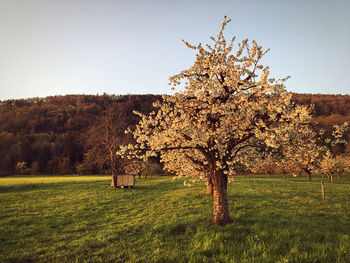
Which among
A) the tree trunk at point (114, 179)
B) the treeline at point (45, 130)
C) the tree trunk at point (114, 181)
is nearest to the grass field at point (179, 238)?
Result: the tree trunk at point (114, 179)

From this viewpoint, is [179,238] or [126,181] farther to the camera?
[126,181]

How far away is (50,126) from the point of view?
141875mm

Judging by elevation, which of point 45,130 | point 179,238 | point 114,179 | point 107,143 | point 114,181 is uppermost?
point 45,130

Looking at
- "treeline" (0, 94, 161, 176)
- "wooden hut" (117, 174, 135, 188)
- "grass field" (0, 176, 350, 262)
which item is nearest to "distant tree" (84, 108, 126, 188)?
"wooden hut" (117, 174, 135, 188)

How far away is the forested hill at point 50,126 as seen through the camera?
10212 centimetres

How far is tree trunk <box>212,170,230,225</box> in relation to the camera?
1127 cm

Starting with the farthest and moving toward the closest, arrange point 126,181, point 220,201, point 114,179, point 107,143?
point 126,181 → point 114,179 → point 107,143 → point 220,201

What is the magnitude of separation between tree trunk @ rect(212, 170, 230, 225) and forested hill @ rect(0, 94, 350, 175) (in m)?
79.6

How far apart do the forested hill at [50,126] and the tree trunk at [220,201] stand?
261ft

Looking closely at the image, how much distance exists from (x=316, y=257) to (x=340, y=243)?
1.95 metres

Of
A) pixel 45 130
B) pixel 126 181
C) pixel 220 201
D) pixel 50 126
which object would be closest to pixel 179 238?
pixel 220 201

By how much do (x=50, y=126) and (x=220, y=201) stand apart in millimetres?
162195

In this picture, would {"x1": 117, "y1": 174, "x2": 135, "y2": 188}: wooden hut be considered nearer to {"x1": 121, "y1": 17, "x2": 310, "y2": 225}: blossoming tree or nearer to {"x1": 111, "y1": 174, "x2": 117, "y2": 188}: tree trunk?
{"x1": 111, "y1": 174, "x2": 117, "y2": 188}: tree trunk

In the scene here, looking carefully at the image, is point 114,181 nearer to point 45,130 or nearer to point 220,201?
point 220,201
